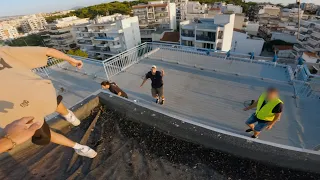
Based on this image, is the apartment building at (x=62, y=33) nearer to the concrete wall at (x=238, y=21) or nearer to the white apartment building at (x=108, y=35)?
the white apartment building at (x=108, y=35)

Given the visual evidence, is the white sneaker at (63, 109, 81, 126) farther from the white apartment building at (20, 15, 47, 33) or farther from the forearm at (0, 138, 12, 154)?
the white apartment building at (20, 15, 47, 33)

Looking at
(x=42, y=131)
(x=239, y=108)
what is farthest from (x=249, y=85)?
(x=42, y=131)

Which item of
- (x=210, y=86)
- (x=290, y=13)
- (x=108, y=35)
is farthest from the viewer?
(x=290, y=13)

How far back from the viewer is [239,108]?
4859 mm

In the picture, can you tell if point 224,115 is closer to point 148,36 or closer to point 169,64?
point 169,64

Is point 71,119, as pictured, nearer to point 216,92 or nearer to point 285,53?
point 216,92

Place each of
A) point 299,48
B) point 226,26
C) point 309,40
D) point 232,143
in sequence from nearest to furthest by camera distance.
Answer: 1. point 232,143
2. point 226,26
3. point 299,48
4. point 309,40

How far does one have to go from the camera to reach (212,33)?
78.6 ft

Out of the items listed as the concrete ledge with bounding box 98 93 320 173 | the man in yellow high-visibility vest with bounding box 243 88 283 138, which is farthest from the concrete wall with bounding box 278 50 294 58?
the concrete ledge with bounding box 98 93 320 173

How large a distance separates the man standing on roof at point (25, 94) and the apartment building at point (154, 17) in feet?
132

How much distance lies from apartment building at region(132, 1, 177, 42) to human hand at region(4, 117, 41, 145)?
4094cm

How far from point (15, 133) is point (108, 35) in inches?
1345

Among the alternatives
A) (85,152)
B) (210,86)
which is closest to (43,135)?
(85,152)

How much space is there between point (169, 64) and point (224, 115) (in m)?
4.02
